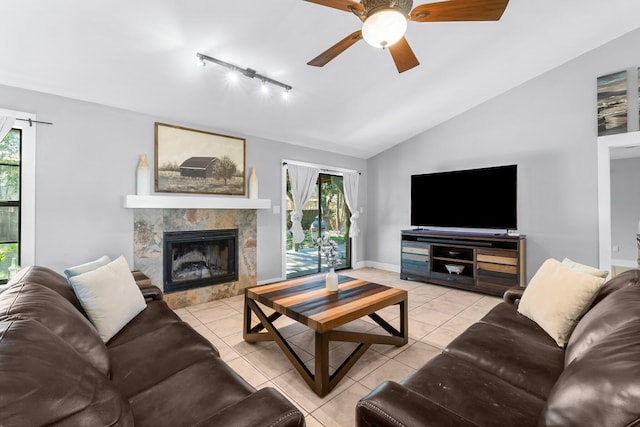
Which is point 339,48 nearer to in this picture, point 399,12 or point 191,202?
point 399,12

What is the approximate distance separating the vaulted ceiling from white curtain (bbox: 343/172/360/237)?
1.35 metres

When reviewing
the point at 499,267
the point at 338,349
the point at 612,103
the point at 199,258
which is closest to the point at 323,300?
the point at 338,349

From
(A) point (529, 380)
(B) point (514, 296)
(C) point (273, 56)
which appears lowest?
(A) point (529, 380)

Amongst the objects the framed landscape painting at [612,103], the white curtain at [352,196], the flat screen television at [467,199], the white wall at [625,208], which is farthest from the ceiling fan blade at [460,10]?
the white wall at [625,208]

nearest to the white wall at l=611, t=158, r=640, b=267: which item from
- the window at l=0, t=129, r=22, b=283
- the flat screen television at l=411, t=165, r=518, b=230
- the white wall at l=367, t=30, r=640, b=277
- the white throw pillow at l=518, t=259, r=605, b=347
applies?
the white wall at l=367, t=30, r=640, b=277

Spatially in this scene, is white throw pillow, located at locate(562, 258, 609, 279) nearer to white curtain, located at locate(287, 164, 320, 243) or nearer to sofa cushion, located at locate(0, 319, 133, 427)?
sofa cushion, located at locate(0, 319, 133, 427)

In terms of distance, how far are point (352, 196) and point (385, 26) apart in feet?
13.9

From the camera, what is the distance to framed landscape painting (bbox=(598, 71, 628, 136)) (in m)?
3.46

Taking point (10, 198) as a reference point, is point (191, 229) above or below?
below

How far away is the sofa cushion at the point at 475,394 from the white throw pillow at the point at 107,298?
5.67ft

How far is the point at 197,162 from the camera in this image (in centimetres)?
379

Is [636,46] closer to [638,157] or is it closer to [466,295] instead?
[638,157]

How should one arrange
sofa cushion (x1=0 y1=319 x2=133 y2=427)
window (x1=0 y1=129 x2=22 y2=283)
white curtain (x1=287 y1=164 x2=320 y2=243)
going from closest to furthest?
sofa cushion (x1=0 y1=319 x2=133 y2=427) → window (x1=0 y1=129 x2=22 y2=283) → white curtain (x1=287 y1=164 x2=320 y2=243)

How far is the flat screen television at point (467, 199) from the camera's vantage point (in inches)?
161
